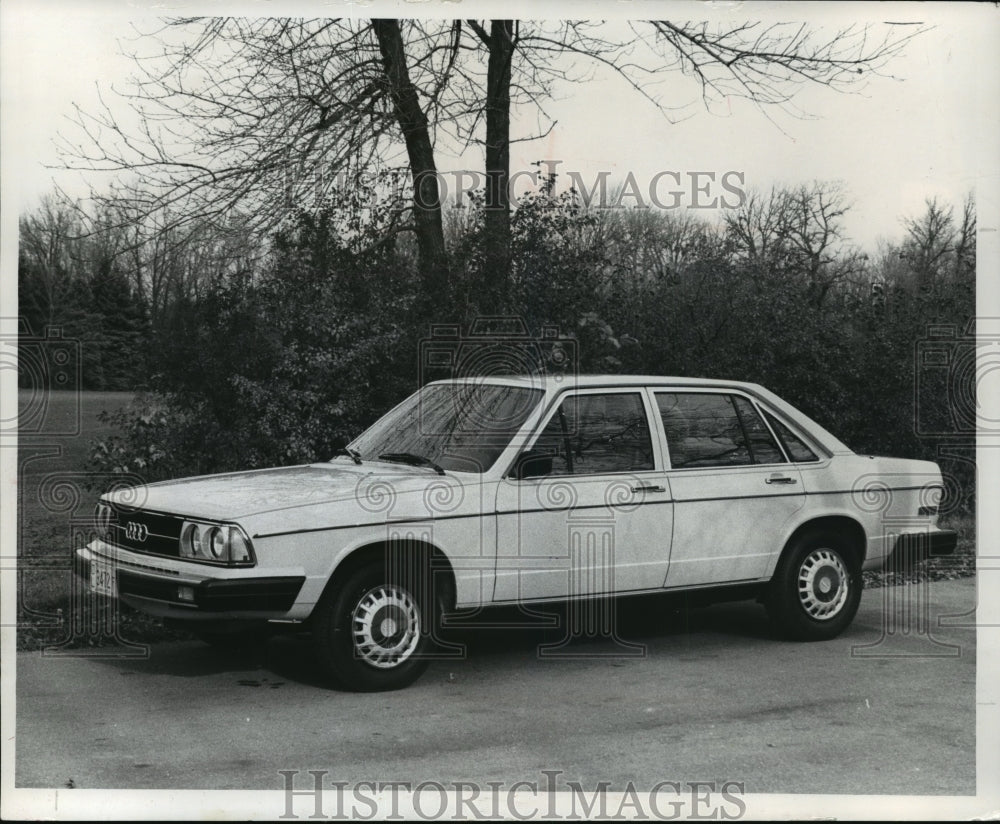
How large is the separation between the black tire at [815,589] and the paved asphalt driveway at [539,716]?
0.13 m

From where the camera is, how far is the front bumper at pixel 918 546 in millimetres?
8219

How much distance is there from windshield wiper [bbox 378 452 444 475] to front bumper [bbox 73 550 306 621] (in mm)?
1197

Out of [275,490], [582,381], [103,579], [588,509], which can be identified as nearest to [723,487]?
[588,509]

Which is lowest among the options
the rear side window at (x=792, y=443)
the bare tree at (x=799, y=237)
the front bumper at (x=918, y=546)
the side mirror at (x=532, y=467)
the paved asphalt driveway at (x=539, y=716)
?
the paved asphalt driveway at (x=539, y=716)

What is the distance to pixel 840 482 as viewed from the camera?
26.6 ft

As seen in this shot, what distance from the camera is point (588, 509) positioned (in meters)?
7.18

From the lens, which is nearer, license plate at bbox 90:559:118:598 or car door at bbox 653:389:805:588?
license plate at bbox 90:559:118:598

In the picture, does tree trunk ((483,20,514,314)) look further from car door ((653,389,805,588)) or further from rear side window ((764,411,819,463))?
rear side window ((764,411,819,463))

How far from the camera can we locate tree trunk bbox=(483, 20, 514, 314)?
8.71 m

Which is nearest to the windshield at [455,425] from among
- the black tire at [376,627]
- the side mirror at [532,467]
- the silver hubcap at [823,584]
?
the side mirror at [532,467]

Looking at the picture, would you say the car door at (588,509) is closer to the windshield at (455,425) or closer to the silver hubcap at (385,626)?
the windshield at (455,425)

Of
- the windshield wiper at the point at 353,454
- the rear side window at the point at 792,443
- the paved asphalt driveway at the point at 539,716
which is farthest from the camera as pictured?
the rear side window at the point at 792,443

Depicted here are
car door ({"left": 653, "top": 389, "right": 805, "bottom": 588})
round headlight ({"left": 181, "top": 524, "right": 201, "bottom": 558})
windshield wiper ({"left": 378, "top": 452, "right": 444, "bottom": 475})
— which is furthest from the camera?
car door ({"left": 653, "top": 389, "right": 805, "bottom": 588})

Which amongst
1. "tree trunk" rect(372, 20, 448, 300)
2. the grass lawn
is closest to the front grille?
the grass lawn
